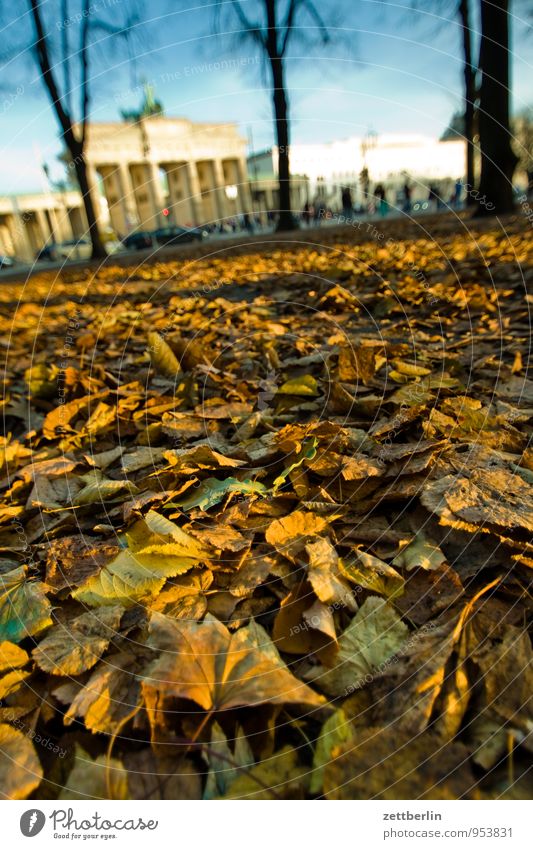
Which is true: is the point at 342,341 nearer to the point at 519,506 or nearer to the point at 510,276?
the point at 519,506

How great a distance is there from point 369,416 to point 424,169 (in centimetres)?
2284

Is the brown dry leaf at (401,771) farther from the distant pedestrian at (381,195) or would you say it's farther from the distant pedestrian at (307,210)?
the distant pedestrian at (381,195)

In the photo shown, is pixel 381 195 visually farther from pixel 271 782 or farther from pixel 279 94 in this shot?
pixel 271 782

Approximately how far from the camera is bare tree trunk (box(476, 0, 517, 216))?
6.52 meters

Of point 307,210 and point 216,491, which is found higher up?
point 307,210

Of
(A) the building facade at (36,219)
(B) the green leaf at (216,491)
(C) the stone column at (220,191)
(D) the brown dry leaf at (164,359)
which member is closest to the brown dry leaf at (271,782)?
(B) the green leaf at (216,491)

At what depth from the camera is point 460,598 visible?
31.9 inches

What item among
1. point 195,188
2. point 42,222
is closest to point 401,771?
point 195,188

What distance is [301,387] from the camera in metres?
1.63

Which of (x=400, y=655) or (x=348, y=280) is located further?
(x=348, y=280)

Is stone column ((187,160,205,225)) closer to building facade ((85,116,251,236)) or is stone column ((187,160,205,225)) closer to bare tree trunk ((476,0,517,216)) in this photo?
building facade ((85,116,251,236))

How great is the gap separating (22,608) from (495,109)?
858 cm

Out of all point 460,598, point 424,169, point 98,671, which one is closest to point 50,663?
point 98,671

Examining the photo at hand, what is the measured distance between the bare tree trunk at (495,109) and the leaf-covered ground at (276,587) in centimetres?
624
